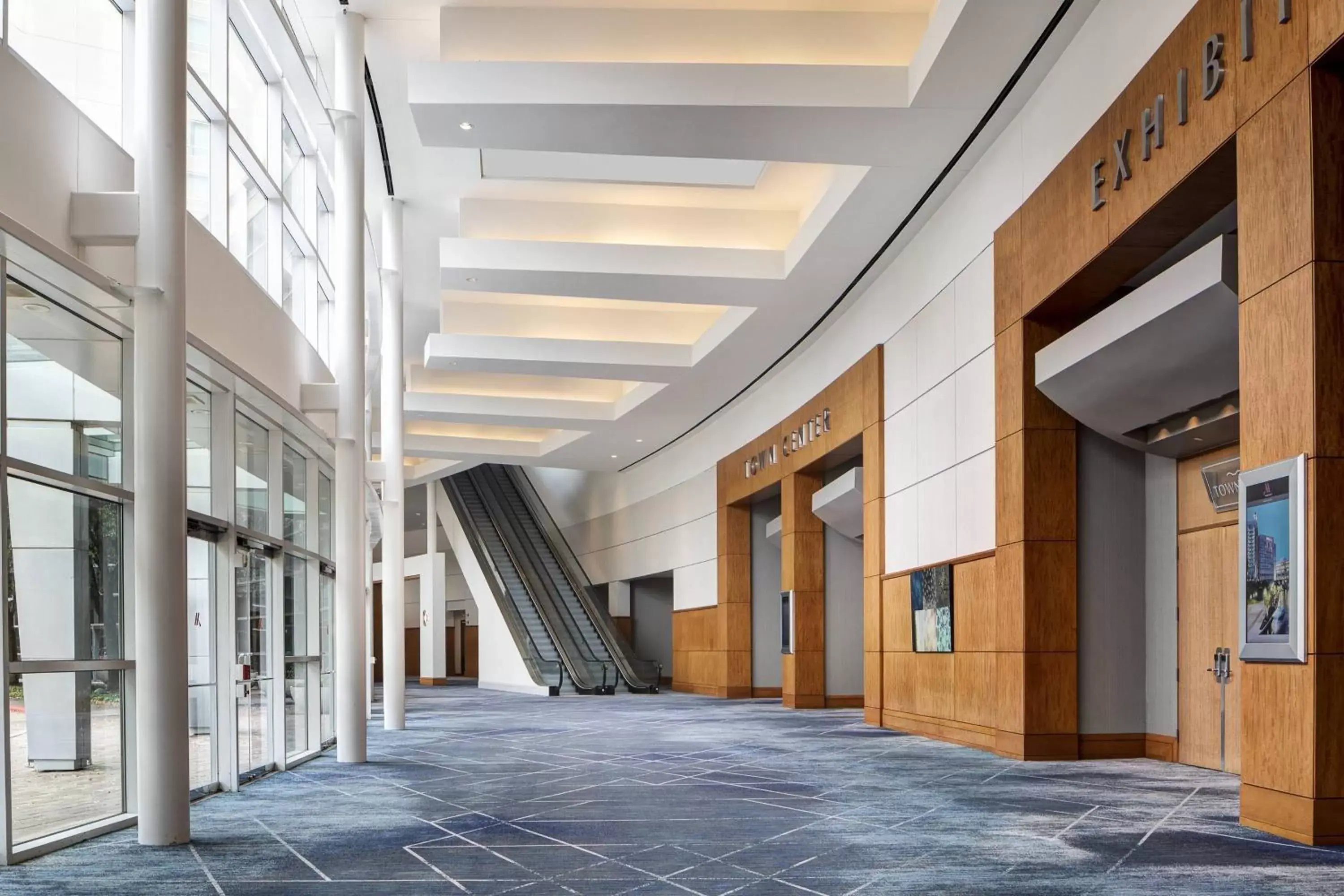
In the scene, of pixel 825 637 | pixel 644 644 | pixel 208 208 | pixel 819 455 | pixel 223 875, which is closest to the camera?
pixel 223 875

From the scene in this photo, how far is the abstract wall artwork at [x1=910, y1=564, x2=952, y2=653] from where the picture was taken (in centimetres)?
1311

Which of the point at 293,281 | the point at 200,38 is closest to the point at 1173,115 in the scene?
the point at 200,38

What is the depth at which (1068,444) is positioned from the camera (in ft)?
36.0

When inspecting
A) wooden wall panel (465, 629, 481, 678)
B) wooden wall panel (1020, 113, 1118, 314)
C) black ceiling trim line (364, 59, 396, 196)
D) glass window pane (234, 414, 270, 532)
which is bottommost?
wooden wall panel (465, 629, 481, 678)

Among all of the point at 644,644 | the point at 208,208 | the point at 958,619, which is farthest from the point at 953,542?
the point at 644,644

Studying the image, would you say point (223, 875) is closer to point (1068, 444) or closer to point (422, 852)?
point (422, 852)

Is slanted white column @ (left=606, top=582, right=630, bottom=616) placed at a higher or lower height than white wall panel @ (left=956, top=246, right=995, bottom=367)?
lower

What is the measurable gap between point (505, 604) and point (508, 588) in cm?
98

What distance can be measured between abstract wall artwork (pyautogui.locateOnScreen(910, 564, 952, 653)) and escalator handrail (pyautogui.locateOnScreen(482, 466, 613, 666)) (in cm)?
1539

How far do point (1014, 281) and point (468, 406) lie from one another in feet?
49.4

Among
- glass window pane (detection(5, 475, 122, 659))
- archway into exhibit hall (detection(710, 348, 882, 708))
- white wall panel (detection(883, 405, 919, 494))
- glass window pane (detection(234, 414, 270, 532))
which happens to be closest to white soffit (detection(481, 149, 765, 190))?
archway into exhibit hall (detection(710, 348, 882, 708))

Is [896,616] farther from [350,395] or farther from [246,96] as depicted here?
[246,96]

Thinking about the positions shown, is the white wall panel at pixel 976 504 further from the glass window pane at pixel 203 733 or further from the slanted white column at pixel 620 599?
the slanted white column at pixel 620 599

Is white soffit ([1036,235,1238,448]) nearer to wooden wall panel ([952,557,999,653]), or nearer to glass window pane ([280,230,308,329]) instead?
wooden wall panel ([952,557,999,653])
